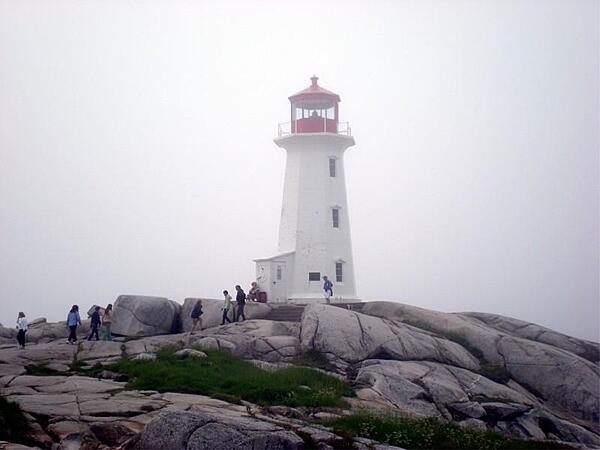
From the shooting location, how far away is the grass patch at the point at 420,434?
20.4m

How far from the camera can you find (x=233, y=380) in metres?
25.5

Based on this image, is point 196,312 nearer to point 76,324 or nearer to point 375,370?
point 76,324

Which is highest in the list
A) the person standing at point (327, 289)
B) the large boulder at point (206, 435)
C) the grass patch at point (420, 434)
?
the person standing at point (327, 289)

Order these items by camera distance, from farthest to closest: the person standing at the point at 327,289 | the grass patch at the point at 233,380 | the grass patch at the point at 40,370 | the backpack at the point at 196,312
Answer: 1. the person standing at the point at 327,289
2. the backpack at the point at 196,312
3. the grass patch at the point at 40,370
4. the grass patch at the point at 233,380

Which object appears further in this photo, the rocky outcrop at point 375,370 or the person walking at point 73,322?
the person walking at point 73,322

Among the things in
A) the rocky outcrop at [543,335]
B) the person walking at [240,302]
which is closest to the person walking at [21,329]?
the person walking at [240,302]

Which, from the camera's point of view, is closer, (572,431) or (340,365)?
(572,431)

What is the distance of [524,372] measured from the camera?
3472 cm

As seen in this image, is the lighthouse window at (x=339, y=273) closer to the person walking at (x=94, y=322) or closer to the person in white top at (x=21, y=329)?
the person walking at (x=94, y=322)

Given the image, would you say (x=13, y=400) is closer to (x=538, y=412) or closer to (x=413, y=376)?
(x=413, y=376)

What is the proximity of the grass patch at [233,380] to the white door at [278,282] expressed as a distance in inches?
562

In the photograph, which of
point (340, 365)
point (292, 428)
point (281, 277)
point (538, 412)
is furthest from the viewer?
point (281, 277)

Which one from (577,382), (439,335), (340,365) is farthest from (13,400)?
(577,382)

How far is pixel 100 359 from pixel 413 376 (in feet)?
37.4
